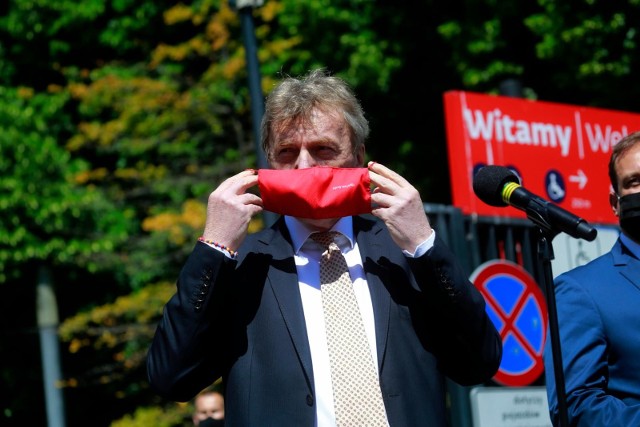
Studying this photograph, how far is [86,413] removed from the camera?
20.5 m

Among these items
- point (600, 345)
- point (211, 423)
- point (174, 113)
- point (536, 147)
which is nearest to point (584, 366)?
point (600, 345)

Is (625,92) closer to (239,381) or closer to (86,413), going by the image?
(86,413)

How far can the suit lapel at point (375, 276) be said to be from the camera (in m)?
3.48

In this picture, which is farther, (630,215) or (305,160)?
(630,215)

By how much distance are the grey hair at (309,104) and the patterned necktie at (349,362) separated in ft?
1.61

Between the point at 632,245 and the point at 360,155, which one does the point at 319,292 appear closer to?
the point at 360,155

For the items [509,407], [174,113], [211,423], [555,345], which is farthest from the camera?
[174,113]

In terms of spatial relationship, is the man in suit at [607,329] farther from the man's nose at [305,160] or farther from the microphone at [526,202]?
the man's nose at [305,160]

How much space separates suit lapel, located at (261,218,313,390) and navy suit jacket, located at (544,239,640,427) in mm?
783

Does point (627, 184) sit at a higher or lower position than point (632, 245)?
higher

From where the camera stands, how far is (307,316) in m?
3.56

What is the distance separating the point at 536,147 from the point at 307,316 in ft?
16.0

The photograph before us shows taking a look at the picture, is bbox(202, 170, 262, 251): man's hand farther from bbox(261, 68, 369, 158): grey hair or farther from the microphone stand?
the microphone stand

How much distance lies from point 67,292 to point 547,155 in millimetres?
13804
